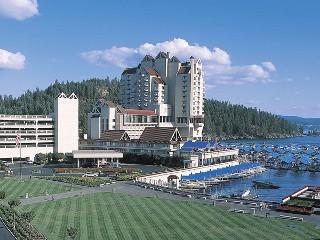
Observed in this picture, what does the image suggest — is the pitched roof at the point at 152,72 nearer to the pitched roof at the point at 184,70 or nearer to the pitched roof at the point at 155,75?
the pitched roof at the point at 155,75

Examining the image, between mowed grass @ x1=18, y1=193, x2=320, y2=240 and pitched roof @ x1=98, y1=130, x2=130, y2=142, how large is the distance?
62820 millimetres

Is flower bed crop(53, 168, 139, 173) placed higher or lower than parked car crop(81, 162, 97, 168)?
lower

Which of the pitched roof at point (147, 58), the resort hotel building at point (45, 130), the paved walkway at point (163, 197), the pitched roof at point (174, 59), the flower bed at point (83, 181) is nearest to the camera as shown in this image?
the paved walkway at point (163, 197)

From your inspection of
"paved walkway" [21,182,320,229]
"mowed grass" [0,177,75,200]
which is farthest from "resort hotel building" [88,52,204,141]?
"paved walkway" [21,182,320,229]

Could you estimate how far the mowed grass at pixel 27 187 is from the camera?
63.4 m

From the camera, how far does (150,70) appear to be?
16038cm

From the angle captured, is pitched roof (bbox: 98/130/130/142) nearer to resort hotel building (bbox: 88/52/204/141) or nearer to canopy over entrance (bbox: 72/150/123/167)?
canopy over entrance (bbox: 72/150/123/167)

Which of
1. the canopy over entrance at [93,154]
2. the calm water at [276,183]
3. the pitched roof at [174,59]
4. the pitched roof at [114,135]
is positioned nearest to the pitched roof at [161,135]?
the pitched roof at [114,135]

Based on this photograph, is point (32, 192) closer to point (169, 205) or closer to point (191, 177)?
point (169, 205)

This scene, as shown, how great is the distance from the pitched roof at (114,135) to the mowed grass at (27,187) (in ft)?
145

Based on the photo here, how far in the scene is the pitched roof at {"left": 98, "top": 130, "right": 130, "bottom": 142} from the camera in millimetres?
121688

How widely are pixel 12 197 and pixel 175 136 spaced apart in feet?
201

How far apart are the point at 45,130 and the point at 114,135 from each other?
1932cm

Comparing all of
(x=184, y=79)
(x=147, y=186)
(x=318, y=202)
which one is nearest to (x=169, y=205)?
(x=147, y=186)
